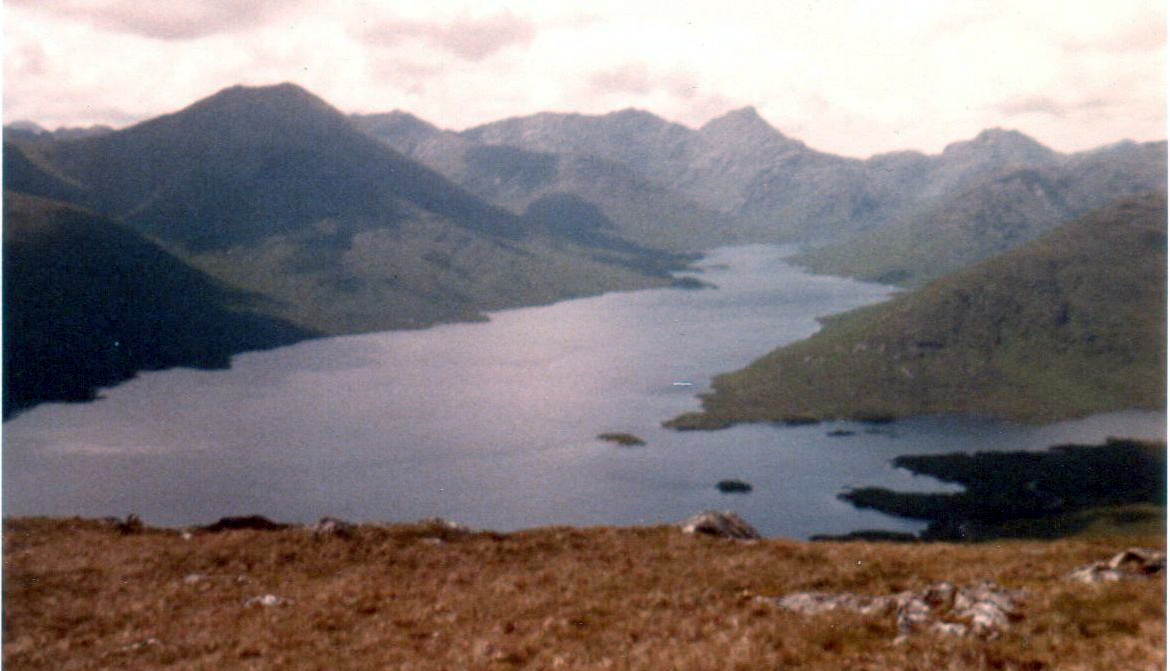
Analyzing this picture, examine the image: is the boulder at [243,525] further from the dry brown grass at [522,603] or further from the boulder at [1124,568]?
the boulder at [1124,568]

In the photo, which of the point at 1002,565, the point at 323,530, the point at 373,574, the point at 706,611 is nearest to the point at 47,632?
the point at 373,574

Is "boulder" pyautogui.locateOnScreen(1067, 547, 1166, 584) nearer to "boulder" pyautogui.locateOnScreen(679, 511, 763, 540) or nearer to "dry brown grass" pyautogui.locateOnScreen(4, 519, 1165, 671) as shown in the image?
"dry brown grass" pyautogui.locateOnScreen(4, 519, 1165, 671)

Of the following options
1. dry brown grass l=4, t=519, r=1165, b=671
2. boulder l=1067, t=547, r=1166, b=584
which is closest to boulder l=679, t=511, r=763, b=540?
dry brown grass l=4, t=519, r=1165, b=671

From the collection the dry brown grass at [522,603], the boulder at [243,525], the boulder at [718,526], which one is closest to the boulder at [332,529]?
the dry brown grass at [522,603]

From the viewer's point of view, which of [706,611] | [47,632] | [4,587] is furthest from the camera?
[4,587]

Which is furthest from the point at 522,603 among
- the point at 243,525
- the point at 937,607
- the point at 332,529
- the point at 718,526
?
the point at 243,525

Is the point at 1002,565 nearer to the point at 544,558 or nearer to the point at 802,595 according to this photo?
the point at 802,595
